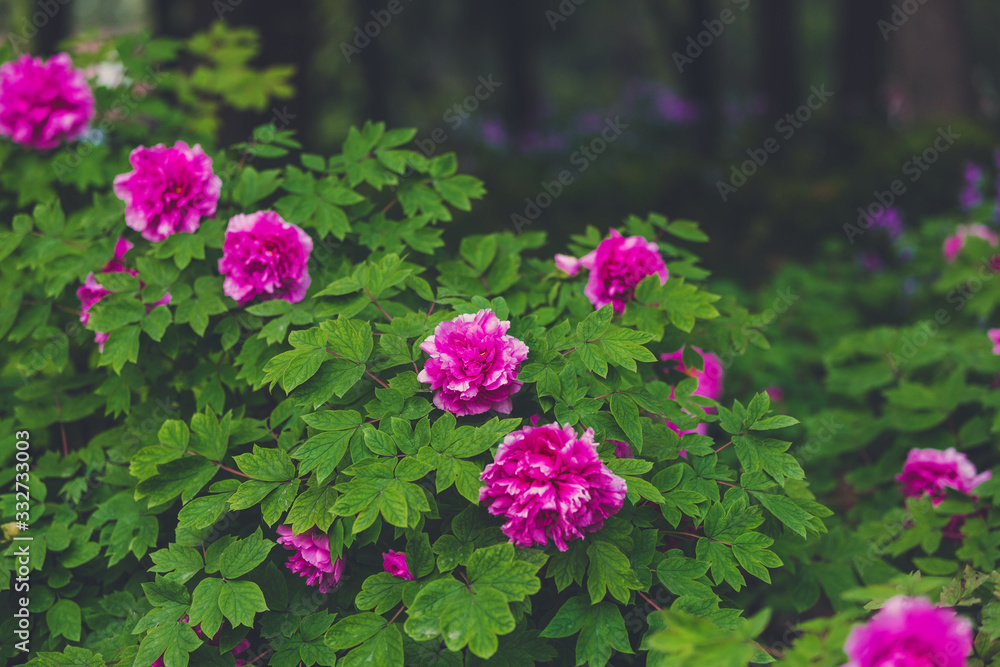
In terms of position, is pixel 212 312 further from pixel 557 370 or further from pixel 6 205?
pixel 6 205

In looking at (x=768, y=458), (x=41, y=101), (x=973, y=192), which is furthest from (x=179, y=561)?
(x=973, y=192)

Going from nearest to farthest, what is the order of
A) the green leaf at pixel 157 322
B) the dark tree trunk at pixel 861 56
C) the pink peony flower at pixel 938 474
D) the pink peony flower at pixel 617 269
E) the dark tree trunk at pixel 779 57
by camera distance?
the green leaf at pixel 157 322
the pink peony flower at pixel 617 269
the pink peony flower at pixel 938 474
the dark tree trunk at pixel 861 56
the dark tree trunk at pixel 779 57

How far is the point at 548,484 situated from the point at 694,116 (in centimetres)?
1013

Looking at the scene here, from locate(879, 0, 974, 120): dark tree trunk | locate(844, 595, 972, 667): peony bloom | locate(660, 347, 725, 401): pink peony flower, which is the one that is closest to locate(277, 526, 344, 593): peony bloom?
locate(844, 595, 972, 667): peony bloom

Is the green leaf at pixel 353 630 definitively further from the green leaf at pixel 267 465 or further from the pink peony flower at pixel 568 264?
the pink peony flower at pixel 568 264

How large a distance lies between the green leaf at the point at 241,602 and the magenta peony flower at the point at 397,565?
29cm

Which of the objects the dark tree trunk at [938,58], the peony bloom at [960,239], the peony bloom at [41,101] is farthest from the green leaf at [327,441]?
the dark tree trunk at [938,58]

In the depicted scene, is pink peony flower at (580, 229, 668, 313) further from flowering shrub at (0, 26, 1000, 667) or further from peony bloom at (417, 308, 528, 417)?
peony bloom at (417, 308, 528, 417)

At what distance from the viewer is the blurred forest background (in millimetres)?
6660

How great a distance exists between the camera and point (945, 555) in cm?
285

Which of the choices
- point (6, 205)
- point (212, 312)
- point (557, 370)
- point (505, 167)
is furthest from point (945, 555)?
point (505, 167)

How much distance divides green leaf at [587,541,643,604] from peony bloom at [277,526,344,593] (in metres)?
0.59

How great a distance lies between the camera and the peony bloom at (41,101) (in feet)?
10.0

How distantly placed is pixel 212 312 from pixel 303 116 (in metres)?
4.34
